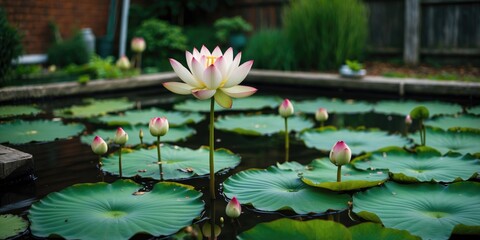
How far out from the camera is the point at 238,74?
1.81 meters

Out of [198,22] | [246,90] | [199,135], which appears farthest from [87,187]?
[198,22]

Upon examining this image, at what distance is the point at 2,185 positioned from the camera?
224cm

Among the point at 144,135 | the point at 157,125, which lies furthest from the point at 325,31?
the point at 157,125

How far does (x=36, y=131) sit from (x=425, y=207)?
2417mm

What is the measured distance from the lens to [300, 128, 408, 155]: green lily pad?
2811 mm

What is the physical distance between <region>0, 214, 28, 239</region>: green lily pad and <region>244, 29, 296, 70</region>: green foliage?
4.51 metres

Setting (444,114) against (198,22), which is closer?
(444,114)

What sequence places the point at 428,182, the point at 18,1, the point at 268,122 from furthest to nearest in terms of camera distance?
the point at 18,1
the point at 268,122
the point at 428,182

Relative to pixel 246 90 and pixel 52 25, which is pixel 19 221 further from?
pixel 52 25

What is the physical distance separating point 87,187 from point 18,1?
19.4 feet

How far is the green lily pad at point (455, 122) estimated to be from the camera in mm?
3209

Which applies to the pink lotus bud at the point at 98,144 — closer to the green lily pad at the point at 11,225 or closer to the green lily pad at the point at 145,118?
the green lily pad at the point at 11,225

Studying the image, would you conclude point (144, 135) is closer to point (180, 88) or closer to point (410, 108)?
point (180, 88)

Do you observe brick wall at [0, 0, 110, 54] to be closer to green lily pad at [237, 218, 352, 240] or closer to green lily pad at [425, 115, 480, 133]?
green lily pad at [425, 115, 480, 133]
